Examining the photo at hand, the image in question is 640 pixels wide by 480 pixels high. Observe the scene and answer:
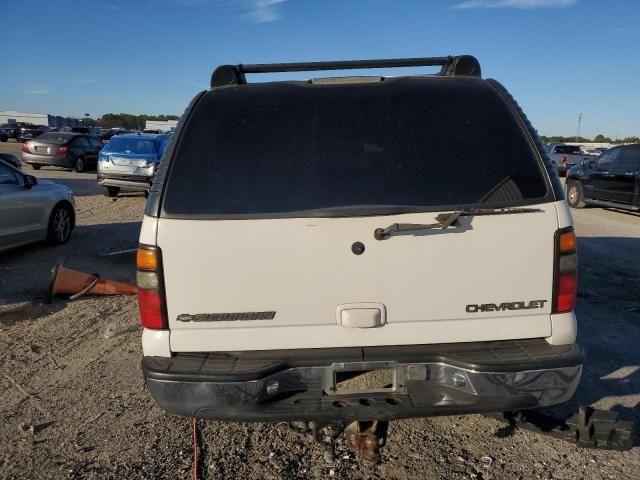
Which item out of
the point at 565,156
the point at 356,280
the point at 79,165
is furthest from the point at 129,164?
the point at 565,156

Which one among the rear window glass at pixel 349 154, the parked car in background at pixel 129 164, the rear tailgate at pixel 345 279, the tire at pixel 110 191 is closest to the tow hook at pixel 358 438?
the rear tailgate at pixel 345 279

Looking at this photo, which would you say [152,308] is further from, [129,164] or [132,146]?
[132,146]

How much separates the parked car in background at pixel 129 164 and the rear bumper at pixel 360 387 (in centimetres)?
1179

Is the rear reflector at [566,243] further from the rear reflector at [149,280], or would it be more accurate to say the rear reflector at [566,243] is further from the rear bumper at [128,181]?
the rear bumper at [128,181]

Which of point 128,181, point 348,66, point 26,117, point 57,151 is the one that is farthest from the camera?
point 26,117

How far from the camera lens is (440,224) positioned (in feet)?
8.43

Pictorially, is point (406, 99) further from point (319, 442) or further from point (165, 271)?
point (319, 442)

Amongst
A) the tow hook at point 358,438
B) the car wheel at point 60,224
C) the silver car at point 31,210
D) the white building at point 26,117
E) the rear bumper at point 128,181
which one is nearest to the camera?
the tow hook at point 358,438

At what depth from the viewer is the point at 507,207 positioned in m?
2.62

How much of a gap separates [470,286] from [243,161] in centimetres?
127

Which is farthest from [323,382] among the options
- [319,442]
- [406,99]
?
[406,99]

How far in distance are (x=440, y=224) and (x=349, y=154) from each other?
0.57 m

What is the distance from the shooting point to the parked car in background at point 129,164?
1384 cm

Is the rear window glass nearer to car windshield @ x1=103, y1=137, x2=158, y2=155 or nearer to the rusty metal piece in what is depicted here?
the rusty metal piece
